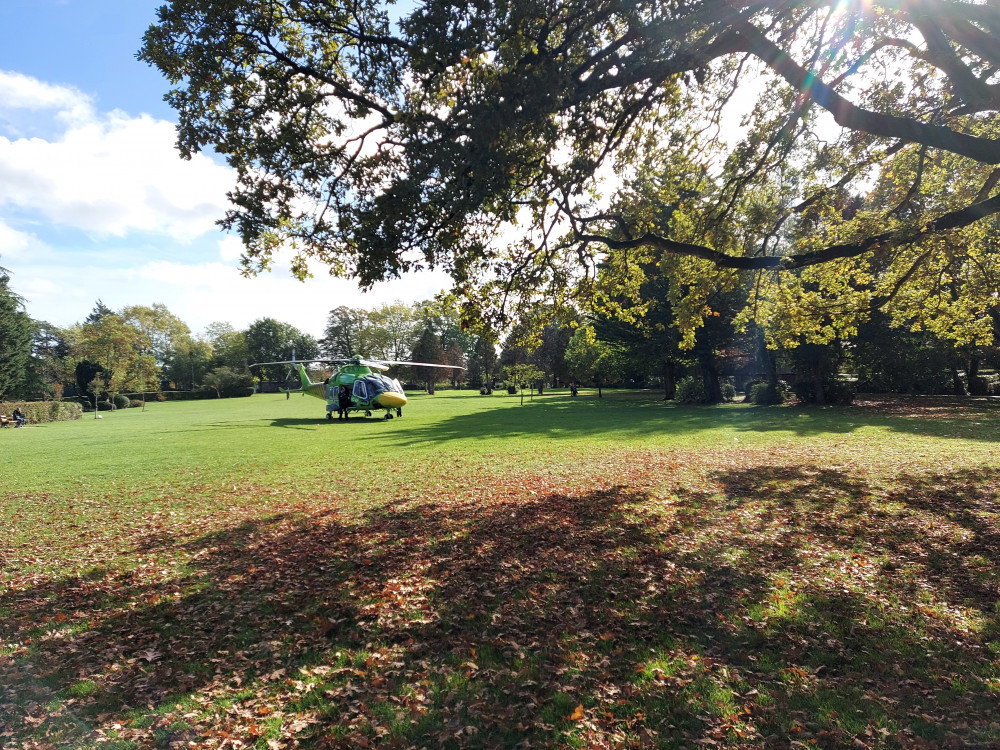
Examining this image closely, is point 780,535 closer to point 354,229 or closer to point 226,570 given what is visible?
point 226,570

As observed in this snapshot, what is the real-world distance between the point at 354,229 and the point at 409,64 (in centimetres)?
279

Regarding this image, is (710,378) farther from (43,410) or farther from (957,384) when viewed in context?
(43,410)

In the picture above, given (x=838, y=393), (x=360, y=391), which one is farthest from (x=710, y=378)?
(x=360, y=391)

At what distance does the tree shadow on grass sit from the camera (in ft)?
11.4

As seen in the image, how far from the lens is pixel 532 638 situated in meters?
4.65

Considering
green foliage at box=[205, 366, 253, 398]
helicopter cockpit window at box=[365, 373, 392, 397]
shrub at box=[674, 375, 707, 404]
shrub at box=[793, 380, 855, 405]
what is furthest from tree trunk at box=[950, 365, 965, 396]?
green foliage at box=[205, 366, 253, 398]

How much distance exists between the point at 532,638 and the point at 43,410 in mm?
46343

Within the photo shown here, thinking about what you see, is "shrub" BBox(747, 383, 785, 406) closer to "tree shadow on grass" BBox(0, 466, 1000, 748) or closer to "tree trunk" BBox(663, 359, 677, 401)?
"tree trunk" BBox(663, 359, 677, 401)

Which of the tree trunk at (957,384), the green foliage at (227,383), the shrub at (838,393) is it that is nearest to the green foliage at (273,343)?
the green foliage at (227,383)

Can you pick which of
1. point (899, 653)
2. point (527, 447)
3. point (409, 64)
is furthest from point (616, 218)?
point (899, 653)

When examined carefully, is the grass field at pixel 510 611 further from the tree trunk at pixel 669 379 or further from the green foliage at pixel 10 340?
the green foliage at pixel 10 340

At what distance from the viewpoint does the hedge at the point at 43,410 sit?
34.1m

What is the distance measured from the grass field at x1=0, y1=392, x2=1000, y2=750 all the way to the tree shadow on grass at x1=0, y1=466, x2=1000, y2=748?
1.0 inches

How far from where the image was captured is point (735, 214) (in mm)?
13508
